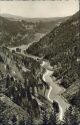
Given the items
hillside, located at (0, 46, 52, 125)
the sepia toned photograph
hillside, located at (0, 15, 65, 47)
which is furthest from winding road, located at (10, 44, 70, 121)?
hillside, located at (0, 15, 65, 47)

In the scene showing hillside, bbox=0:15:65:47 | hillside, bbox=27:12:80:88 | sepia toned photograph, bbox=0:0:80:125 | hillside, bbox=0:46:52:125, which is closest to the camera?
hillside, bbox=0:46:52:125

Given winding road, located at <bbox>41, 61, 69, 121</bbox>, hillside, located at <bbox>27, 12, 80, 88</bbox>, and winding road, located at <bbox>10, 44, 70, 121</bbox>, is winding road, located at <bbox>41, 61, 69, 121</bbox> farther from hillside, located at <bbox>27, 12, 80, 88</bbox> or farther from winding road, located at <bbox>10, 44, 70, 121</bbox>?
hillside, located at <bbox>27, 12, 80, 88</bbox>

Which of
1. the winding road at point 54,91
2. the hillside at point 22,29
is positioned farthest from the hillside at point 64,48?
the hillside at point 22,29

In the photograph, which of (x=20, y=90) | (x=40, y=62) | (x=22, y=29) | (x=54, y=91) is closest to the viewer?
(x=20, y=90)

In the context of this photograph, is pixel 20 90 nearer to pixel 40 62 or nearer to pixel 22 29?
pixel 40 62

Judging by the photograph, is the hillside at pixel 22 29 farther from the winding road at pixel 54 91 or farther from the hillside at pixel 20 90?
the winding road at pixel 54 91

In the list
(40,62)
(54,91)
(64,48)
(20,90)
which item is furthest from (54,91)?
(64,48)

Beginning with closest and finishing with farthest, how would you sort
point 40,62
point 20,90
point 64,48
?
point 20,90
point 40,62
point 64,48
